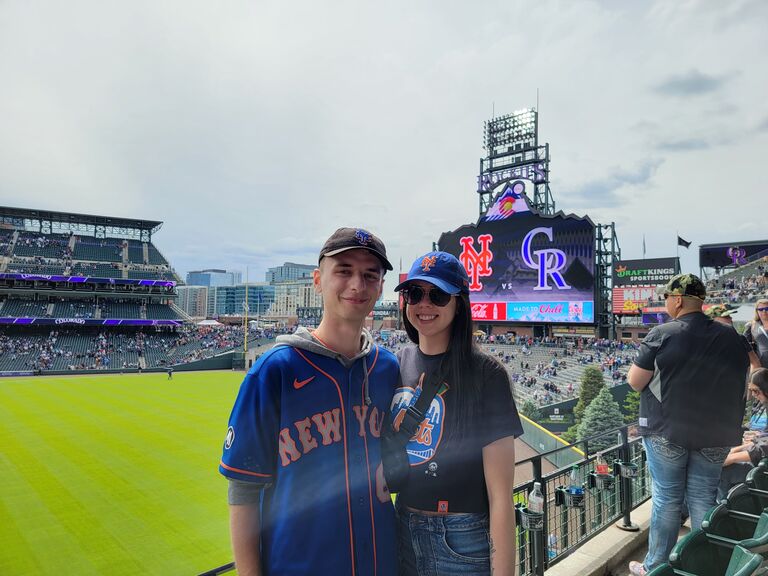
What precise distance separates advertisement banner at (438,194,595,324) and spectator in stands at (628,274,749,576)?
108 feet

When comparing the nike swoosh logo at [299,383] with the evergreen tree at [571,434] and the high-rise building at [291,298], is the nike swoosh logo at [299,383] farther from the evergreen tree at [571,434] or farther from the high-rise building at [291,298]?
the high-rise building at [291,298]

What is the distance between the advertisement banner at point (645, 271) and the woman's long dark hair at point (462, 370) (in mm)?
41827

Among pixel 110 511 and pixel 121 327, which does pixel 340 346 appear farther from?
pixel 121 327

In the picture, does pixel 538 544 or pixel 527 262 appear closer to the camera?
pixel 538 544

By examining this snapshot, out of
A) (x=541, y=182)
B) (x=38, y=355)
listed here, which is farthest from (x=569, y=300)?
(x=38, y=355)

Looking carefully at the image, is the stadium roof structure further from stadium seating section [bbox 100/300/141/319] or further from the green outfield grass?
the green outfield grass

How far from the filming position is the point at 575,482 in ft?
14.1

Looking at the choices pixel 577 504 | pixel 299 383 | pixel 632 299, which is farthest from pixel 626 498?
pixel 632 299

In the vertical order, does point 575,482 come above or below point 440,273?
below

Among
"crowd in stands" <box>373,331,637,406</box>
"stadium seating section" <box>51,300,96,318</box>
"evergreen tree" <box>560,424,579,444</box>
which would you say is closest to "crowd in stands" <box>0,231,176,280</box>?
"stadium seating section" <box>51,300,96,318</box>

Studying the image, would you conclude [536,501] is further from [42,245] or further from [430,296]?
[42,245]

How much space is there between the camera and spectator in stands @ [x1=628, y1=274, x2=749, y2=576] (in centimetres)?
315

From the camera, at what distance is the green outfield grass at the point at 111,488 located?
29.6ft

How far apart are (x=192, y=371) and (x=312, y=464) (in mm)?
43946
